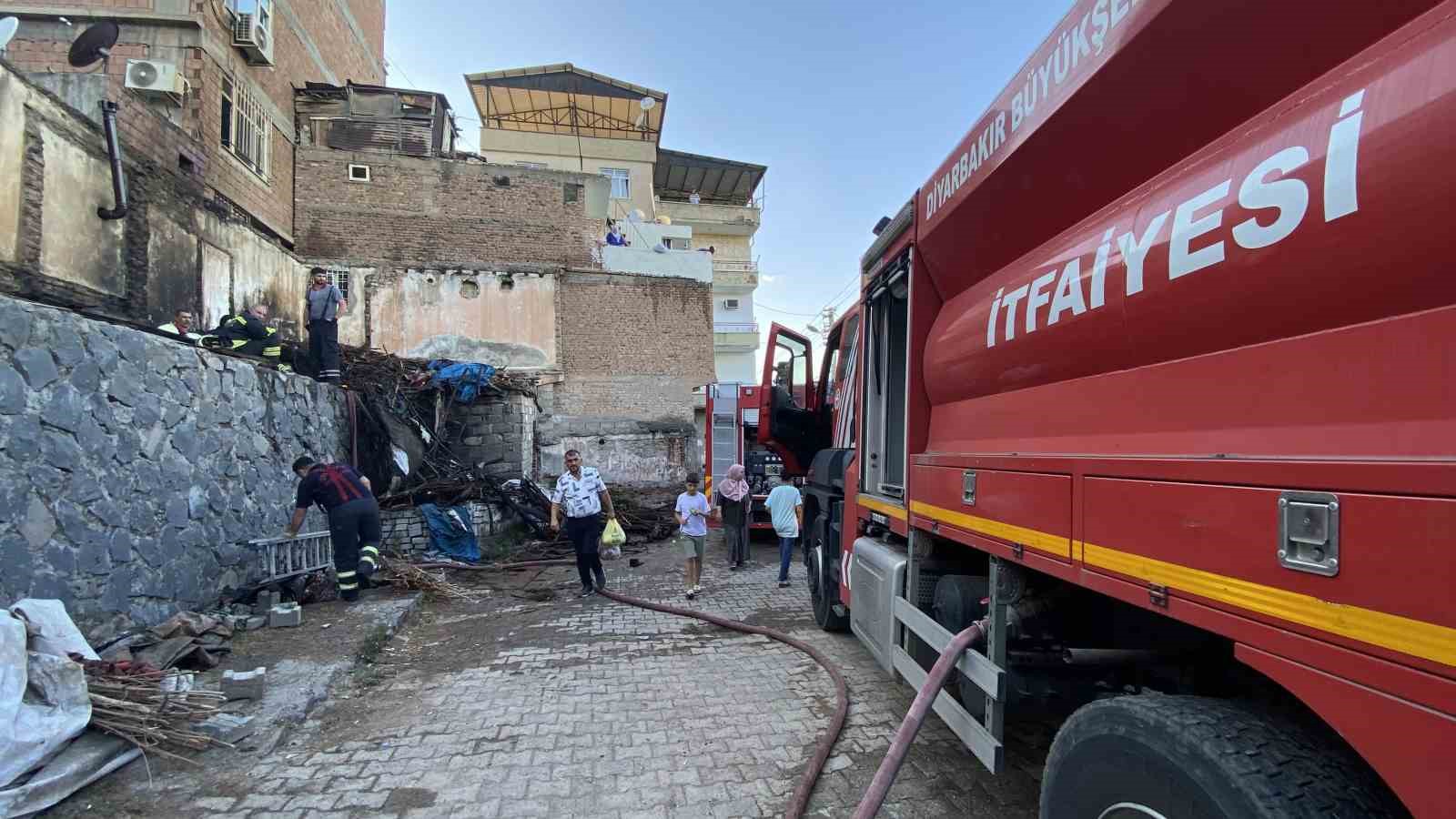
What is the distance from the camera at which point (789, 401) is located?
24.9ft

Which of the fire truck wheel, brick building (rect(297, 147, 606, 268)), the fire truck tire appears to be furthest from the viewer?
brick building (rect(297, 147, 606, 268))

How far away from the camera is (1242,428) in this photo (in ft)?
5.69

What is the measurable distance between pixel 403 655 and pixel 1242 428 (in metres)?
6.09

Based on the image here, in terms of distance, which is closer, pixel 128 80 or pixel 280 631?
pixel 280 631

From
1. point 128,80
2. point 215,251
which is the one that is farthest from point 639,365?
point 128,80

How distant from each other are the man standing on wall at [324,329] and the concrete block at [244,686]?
581cm

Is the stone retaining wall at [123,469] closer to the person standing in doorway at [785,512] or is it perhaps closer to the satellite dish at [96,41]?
the person standing in doorway at [785,512]

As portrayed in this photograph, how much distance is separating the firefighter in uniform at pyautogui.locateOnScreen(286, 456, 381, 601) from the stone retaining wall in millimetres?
587

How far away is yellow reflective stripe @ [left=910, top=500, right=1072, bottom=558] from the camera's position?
2.32 meters

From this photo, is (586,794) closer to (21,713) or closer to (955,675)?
(955,675)

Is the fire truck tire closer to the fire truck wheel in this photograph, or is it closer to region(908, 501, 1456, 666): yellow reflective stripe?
region(908, 501, 1456, 666): yellow reflective stripe

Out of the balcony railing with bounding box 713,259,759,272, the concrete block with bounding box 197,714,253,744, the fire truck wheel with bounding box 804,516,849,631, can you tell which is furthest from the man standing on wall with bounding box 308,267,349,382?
the balcony railing with bounding box 713,259,759,272

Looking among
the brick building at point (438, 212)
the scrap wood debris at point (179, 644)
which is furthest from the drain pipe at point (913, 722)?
the brick building at point (438, 212)

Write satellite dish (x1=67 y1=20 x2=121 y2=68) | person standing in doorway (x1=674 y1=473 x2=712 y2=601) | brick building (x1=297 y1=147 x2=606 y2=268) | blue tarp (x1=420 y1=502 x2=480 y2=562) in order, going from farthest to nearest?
1. brick building (x1=297 y1=147 x2=606 y2=268)
2. satellite dish (x1=67 y1=20 x2=121 y2=68)
3. blue tarp (x1=420 y1=502 x2=480 y2=562)
4. person standing in doorway (x1=674 y1=473 x2=712 y2=601)
